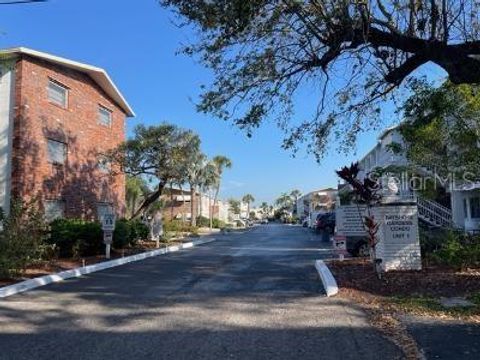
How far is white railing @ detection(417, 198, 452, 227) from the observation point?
3012 cm

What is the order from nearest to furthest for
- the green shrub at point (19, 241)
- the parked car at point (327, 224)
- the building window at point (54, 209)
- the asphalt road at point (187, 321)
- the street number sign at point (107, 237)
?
the asphalt road at point (187, 321) → the green shrub at point (19, 241) → the street number sign at point (107, 237) → the building window at point (54, 209) → the parked car at point (327, 224)

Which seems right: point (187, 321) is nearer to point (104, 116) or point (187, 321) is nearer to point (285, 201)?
point (104, 116)

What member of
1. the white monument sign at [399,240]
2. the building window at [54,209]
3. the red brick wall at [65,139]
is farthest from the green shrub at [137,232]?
the white monument sign at [399,240]

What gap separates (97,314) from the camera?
10320 mm

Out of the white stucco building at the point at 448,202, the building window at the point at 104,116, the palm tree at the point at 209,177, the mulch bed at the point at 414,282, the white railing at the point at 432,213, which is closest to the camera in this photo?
the mulch bed at the point at 414,282

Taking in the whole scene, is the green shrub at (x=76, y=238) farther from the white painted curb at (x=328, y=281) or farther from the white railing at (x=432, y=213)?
the white railing at (x=432, y=213)

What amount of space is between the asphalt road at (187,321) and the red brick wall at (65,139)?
10.7 meters

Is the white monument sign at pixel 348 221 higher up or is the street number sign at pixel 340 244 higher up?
the white monument sign at pixel 348 221

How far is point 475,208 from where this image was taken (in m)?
38.0

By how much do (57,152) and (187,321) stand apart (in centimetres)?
1976

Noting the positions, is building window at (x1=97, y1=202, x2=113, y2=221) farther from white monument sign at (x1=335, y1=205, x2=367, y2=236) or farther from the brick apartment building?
white monument sign at (x1=335, y1=205, x2=367, y2=236)

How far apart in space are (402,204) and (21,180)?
1551 centimetres

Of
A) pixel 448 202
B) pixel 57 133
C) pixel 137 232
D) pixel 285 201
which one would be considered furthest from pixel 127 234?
pixel 285 201

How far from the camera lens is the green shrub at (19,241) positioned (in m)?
15.0
